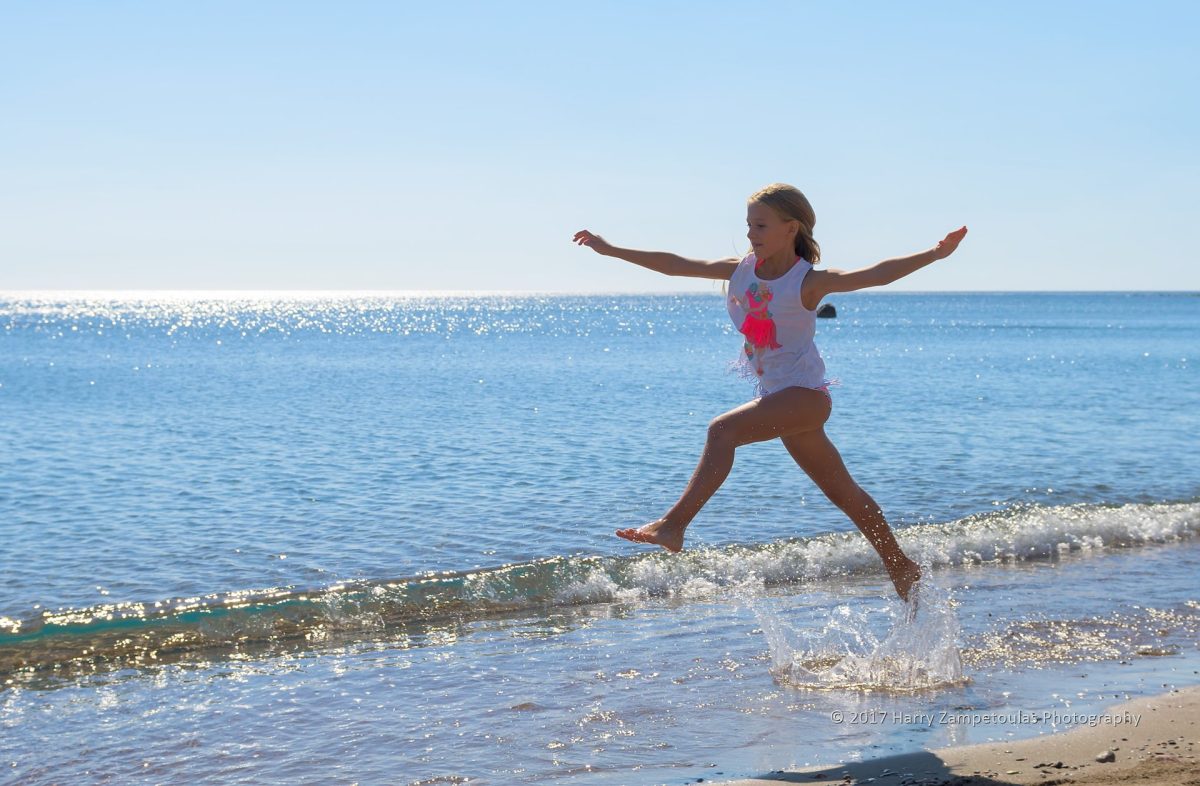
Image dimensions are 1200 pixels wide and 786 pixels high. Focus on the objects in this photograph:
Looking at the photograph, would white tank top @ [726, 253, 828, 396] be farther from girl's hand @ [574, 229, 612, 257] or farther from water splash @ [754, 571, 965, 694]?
water splash @ [754, 571, 965, 694]

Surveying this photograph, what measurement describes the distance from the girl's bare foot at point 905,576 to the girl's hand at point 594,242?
242 centimetres

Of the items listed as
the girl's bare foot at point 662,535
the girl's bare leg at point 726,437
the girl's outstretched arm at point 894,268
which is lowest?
the girl's bare foot at point 662,535

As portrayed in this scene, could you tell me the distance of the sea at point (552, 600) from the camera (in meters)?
6.09

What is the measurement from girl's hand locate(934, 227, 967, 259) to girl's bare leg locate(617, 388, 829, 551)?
928mm

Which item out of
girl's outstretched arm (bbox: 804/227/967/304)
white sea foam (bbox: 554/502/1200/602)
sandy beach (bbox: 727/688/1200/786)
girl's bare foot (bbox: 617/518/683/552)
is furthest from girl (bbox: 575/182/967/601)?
white sea foam (bbox: 554/502/1200/602)

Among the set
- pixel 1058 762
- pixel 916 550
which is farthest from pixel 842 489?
pixel 916 550

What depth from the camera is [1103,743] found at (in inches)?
222

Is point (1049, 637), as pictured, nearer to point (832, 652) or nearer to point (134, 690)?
point (832, 652)

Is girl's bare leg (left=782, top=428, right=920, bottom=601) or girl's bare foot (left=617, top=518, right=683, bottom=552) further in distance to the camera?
girl's bare leg (left=782, top=428, right=920, bottom=601)

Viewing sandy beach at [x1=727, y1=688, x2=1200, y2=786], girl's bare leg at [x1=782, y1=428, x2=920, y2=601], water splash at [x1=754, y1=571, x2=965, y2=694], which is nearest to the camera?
sandy beach at [x1=727, y1=688, x2=1200, y2=786]

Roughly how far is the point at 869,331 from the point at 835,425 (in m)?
78.4

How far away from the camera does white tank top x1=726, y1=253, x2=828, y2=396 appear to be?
19.8 feet

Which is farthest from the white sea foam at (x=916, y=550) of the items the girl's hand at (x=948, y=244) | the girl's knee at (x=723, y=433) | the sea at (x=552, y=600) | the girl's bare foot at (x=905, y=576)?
the girl's hand at (x=948, y=244)

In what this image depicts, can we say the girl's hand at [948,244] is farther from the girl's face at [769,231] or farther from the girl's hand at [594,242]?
the girl's hand at [594,242]
